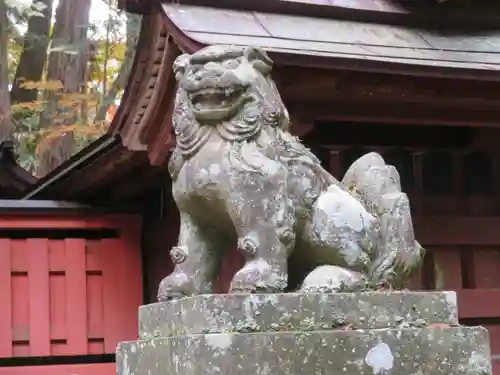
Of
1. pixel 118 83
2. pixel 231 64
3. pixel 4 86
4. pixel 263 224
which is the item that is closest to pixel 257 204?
pixel 263 224

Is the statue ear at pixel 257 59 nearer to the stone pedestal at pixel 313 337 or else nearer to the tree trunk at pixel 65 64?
the stone pedestal at pixel 313 337

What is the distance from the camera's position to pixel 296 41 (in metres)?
4.02

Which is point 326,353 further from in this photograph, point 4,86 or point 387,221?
point 4,86

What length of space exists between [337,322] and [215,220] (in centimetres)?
52

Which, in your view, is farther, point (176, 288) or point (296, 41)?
point (296, 41)

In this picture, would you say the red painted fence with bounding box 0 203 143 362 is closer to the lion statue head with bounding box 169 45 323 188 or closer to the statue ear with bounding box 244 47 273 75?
the lion statue head with bounding box 169 45 323 188

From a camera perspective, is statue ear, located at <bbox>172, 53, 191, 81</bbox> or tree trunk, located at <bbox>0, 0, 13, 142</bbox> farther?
tree trunk, located at <bbox>0, 0, 13, 142</bbox>

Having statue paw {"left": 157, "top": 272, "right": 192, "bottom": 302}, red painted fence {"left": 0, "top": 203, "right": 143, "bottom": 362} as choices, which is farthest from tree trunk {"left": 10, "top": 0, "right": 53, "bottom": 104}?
statue paw {"left": 157, "top": 272, "right": 192, "bottom": 302}

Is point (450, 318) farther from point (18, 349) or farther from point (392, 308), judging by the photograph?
point (18, 349)

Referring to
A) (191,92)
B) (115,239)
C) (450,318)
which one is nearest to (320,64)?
(191,92)

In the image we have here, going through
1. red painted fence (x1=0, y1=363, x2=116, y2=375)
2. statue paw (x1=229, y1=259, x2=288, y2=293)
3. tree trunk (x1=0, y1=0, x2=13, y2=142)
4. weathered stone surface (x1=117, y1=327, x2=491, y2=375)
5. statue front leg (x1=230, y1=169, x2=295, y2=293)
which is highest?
tree trunk (x1=0, y1=0, x2=13, y2=142)

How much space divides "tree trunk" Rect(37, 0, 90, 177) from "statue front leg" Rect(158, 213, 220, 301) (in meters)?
7.22

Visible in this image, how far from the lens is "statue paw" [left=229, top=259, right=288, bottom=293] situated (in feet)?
7.69

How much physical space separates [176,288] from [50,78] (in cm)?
786
